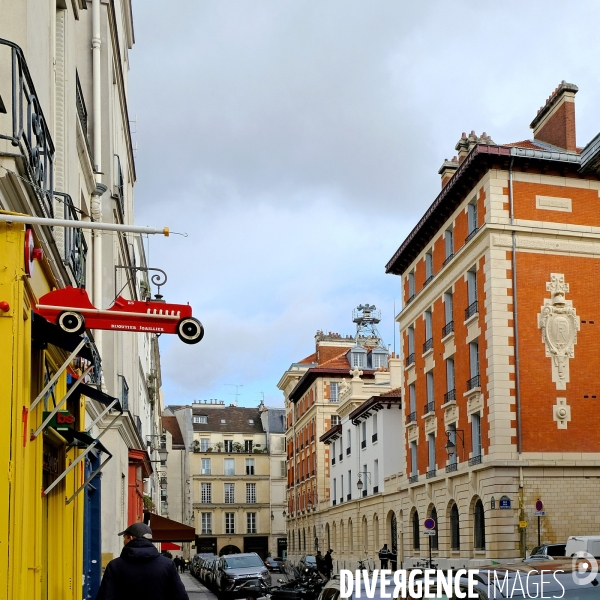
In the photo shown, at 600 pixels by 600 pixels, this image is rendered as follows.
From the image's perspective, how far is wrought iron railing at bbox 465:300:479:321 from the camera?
34938 millimetres

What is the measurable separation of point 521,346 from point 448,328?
535 centimetres

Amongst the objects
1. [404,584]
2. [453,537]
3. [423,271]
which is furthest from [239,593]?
[404,584]

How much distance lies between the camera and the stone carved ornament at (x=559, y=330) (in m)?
33.5

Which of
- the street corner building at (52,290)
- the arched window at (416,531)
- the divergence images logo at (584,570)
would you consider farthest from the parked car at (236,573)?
the divergence images logo at (584,570)

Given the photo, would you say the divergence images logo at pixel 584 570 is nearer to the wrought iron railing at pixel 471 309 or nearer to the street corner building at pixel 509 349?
the street corner building at pixel 509 349

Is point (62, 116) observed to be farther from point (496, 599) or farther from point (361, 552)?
point (361, 552)

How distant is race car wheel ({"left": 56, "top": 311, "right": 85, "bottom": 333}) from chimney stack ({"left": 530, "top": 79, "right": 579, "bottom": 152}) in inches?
1225

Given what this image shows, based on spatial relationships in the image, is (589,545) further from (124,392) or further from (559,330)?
(559,330)

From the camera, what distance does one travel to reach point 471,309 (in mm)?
35469

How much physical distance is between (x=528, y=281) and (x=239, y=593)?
1460cm

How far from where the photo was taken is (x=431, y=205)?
39.8 metres

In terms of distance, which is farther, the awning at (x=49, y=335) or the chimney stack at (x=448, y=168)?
the chimney stack at (x=448, y=168)

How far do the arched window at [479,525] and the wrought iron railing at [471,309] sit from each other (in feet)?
22.2

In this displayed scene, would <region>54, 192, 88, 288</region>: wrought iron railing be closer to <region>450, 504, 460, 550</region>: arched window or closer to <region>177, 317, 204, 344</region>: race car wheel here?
<region>177, 317, 204, 344</region>: race car wheel
